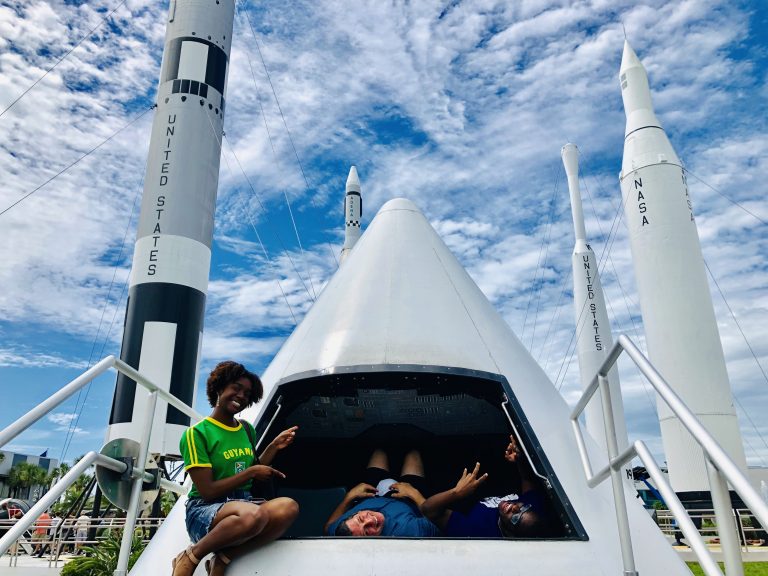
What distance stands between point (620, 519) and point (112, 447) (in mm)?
2886

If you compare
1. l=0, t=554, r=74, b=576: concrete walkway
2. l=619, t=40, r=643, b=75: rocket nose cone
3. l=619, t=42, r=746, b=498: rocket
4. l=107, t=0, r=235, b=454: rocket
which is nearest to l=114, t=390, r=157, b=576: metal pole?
l=0, t=554, r=74, b=576: concrete walkway

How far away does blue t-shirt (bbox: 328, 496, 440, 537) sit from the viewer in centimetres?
354

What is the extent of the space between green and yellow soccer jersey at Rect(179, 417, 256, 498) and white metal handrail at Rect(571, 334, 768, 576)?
6.54 ft

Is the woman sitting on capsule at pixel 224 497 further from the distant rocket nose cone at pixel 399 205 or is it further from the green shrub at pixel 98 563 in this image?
the green shrub at pixel 98 563

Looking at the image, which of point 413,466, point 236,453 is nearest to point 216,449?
point 236,453

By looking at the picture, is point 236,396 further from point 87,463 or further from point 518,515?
point 518,515

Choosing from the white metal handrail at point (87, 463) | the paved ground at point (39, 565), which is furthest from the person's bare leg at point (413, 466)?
the paved ground at point (39, 565)

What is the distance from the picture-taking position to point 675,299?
66.3 ft

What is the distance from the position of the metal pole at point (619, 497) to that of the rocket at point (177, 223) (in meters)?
14.5

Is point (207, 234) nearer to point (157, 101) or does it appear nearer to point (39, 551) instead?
point (157, 101)

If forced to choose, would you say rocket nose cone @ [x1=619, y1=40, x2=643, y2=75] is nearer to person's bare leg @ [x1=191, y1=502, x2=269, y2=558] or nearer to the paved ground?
the paved ground

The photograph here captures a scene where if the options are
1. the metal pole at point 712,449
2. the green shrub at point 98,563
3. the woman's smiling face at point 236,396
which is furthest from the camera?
the green shrub at point 98,563

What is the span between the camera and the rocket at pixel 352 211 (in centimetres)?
3769

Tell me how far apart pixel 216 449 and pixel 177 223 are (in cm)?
1554
